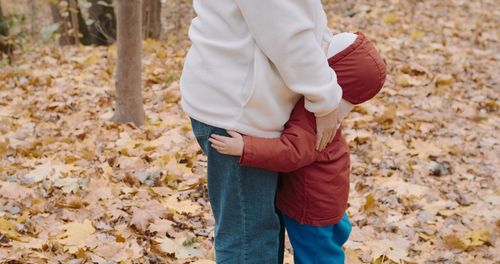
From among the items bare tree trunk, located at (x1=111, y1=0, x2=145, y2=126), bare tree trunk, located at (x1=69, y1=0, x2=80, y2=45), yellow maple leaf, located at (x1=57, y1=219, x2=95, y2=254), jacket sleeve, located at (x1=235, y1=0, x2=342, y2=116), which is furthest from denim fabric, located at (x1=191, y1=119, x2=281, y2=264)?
bare tree trunk, located at (x1=69, y1=0, x2=80, y2=45)

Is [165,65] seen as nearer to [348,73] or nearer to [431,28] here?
[431,28]

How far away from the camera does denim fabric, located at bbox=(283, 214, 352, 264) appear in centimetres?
195

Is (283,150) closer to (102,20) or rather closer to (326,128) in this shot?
(326,128)

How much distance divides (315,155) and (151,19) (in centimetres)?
621

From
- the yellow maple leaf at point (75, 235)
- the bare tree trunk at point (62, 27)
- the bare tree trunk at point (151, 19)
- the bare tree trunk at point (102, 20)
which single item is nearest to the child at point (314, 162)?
the yellow maple leaf at point (75, 235)

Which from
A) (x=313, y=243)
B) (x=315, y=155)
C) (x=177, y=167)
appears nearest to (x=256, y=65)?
(x=315, y=155)

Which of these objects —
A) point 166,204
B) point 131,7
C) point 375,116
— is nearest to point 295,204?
point 166,204

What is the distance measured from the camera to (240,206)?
5.86ft

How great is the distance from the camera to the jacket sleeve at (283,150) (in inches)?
65.6

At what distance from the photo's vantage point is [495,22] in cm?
821

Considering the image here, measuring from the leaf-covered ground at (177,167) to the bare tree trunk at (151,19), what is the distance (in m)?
0.98

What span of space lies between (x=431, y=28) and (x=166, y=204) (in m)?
5.68

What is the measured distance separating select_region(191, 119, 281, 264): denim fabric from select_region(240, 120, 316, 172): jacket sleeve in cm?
7

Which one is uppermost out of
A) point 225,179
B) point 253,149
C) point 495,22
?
point 253,149
